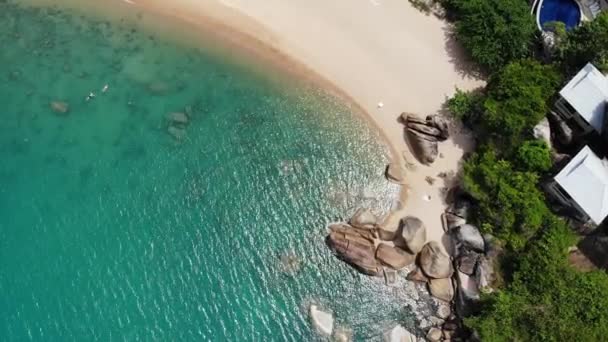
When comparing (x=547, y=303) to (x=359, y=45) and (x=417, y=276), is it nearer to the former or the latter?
(x=417, y=276)

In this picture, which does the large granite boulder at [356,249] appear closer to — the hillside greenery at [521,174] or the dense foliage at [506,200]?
the hillside greenery at [521,174]

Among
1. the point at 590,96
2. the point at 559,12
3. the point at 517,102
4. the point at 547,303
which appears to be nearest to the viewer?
the point at 547,303

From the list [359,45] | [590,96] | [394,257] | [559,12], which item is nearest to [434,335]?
[394,257]

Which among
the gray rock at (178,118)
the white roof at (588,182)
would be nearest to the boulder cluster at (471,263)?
the white roof at (588,182)

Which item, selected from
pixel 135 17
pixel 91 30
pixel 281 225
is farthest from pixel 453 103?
pixel 91 30

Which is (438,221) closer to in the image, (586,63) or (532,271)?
(532,271)
